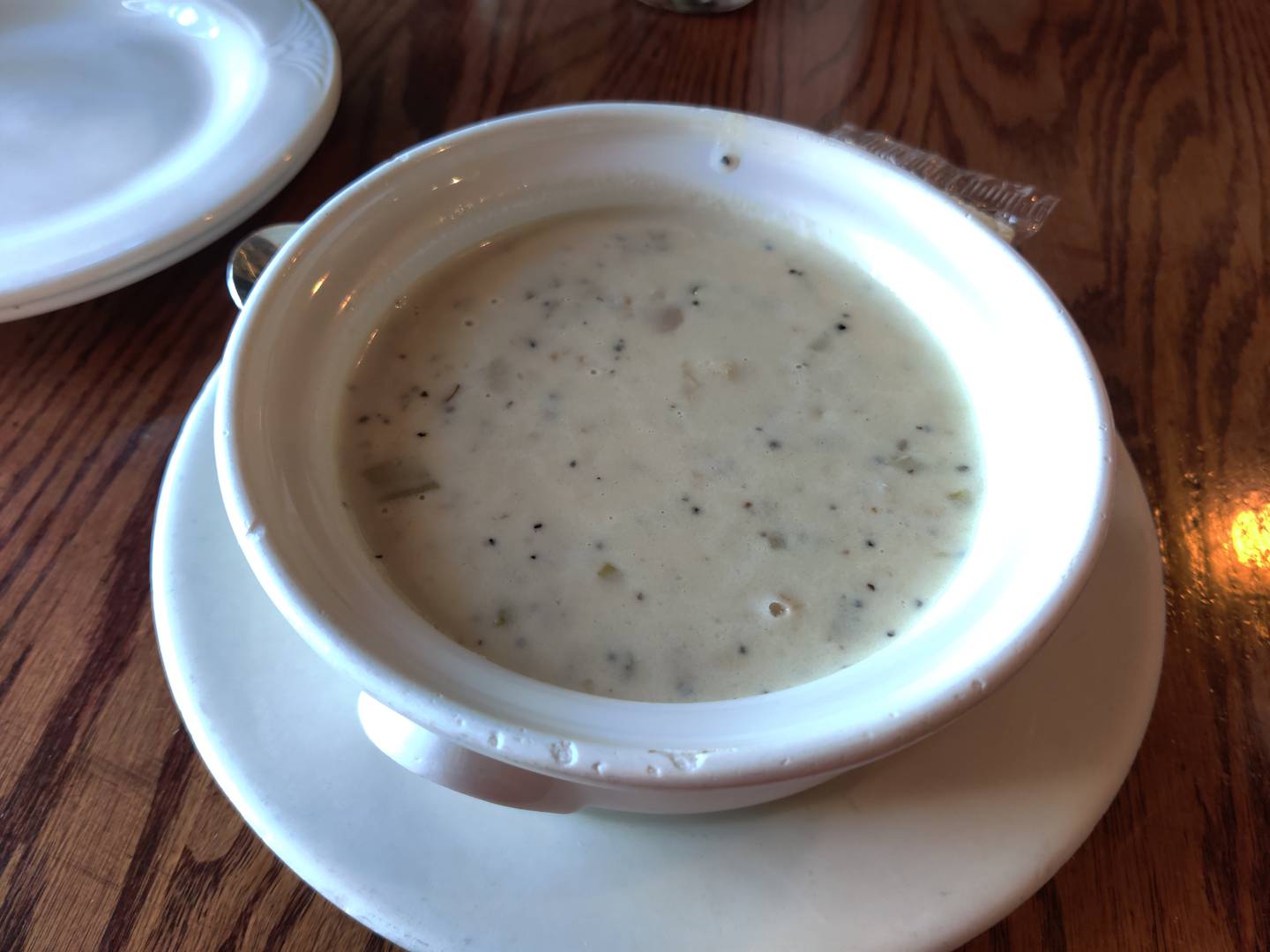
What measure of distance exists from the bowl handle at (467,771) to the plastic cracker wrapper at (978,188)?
875mm

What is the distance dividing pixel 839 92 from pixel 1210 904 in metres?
1.15

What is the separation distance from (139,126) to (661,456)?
1.00 metres

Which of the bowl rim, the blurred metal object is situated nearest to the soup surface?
the bowl rim

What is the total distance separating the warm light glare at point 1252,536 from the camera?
2.79 ft

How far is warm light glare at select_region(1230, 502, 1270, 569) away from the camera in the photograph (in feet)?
2.79

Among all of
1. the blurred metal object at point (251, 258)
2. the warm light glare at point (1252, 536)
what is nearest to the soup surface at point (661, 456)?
the blurred metal object at point (251, 258)

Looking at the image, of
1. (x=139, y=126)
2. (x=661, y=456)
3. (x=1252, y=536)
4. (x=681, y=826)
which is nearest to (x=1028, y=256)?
(x=1252, y=536)

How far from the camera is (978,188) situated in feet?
3.76

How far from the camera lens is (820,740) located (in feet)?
1.56

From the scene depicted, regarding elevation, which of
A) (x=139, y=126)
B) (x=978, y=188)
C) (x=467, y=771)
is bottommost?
(x=139, y=126)

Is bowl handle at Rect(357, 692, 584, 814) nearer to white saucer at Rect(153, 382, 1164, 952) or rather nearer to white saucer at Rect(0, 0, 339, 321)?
white saucer at Rect(153, 382, 1164, 952)

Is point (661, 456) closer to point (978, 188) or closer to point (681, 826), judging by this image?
point (681, 826)

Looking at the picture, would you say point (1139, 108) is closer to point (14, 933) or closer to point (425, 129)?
point (425, 129)

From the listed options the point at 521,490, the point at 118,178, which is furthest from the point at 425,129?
the point at 521,490
